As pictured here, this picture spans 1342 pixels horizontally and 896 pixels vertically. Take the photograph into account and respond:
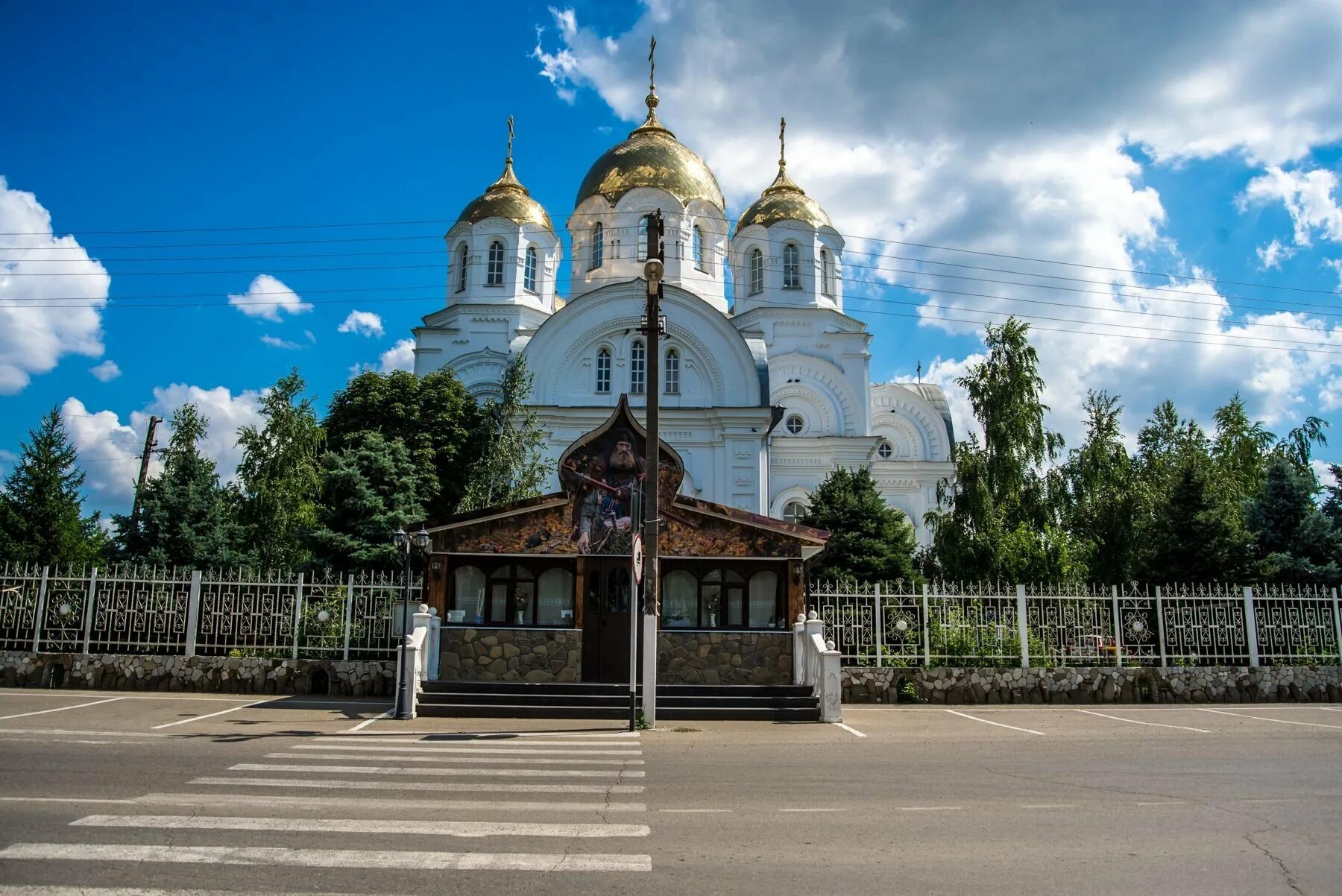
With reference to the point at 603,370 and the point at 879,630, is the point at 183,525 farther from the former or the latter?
the point at 879,630

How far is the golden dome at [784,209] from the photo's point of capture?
3656 centimetres

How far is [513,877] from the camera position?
527cm

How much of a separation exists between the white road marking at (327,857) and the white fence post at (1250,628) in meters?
15.9

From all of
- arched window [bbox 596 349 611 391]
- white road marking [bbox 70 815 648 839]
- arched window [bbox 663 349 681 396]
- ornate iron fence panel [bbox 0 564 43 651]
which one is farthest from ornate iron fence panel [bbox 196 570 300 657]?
arched window [bbox 663 349 681 396]

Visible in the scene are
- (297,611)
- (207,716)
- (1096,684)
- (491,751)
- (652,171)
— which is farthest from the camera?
(652,171)

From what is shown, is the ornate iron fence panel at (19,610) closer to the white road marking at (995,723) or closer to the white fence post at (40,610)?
the white fence post at (40,610)

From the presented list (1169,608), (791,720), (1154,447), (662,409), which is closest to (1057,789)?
(791,720)

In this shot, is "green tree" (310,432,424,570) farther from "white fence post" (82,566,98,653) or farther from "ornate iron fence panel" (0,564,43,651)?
"ornate iron fence panel" (0,564,43,651)

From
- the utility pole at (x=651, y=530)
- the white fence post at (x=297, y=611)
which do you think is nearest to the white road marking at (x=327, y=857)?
the utility pole at (x=651, y=530)

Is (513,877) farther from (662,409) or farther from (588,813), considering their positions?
(662,409)

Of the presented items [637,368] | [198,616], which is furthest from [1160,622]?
[637,368]

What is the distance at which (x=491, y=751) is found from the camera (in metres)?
10.3

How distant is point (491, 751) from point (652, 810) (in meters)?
3.75

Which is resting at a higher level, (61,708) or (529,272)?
(529,272)
